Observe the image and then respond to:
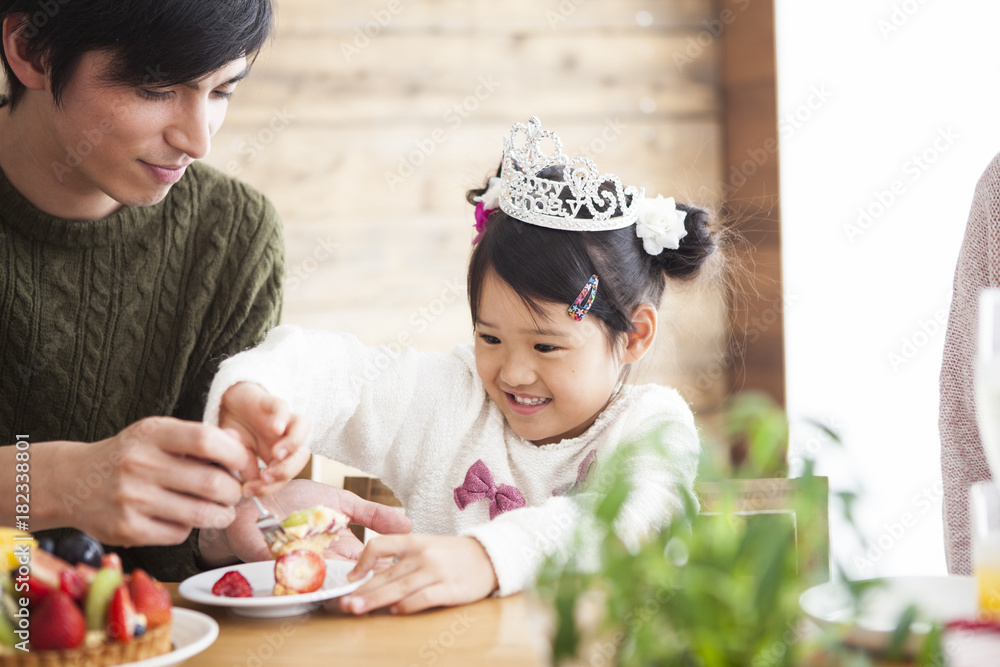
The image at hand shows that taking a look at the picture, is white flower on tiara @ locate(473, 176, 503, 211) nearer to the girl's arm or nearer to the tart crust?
the girl's arm

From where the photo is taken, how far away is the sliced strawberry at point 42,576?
72 centimetres

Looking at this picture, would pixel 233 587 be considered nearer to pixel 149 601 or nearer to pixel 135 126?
pixel 149 601

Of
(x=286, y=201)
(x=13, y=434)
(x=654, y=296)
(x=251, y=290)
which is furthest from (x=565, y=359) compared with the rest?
(x=286, y=201)

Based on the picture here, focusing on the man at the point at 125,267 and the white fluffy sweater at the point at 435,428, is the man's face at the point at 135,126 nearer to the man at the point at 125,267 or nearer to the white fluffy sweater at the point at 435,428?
the man at the point at 125,267

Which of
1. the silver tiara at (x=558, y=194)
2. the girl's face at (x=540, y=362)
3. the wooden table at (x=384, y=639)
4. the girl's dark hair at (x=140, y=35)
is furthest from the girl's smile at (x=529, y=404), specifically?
the girl's dark hair at (x=140, y=35)

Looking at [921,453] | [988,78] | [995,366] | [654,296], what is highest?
[988,78]

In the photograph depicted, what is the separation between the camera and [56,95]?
4.36 feet

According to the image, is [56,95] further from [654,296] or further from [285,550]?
[654,296]

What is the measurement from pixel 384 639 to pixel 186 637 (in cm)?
17

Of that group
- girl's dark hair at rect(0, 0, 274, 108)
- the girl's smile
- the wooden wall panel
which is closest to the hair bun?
the girl's smile

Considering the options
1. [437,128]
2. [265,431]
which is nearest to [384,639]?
[265,431]

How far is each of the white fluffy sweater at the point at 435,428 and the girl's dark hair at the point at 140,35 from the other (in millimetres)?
409

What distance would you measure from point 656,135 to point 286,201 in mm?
1251

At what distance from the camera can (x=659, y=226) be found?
153 centimetres
